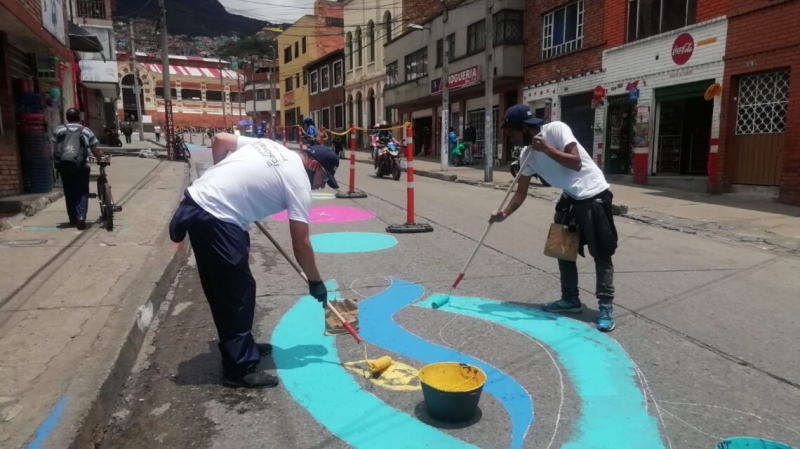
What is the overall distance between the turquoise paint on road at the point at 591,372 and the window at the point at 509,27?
59.6 ft

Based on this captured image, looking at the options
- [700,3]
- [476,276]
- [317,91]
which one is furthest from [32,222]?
[317,91]

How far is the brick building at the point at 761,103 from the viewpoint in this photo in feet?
37.1

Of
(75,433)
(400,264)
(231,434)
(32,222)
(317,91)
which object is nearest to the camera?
(75,433)

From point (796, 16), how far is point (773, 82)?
1.35 metres

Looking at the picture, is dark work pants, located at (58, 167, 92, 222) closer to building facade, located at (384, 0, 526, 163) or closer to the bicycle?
the bicycle

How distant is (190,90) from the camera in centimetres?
6938

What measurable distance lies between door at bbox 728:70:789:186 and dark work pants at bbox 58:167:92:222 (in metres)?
12.9

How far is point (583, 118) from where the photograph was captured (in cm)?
1842

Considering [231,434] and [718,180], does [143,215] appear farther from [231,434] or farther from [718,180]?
[718,180]

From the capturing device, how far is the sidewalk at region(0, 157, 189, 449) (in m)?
2.83

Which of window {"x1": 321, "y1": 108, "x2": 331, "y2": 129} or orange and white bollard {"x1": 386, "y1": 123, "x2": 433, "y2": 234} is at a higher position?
window {"x1": 321, "y1": 108, "x2": 331, "y2": 129}

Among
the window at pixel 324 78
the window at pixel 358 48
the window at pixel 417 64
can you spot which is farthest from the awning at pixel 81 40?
the window at pixel 324 78

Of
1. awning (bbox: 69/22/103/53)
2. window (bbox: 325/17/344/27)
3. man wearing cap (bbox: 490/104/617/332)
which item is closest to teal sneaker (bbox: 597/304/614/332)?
man wearing cap (bbox: 490/104/617/332)

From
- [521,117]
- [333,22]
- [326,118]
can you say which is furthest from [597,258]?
[333,22]
